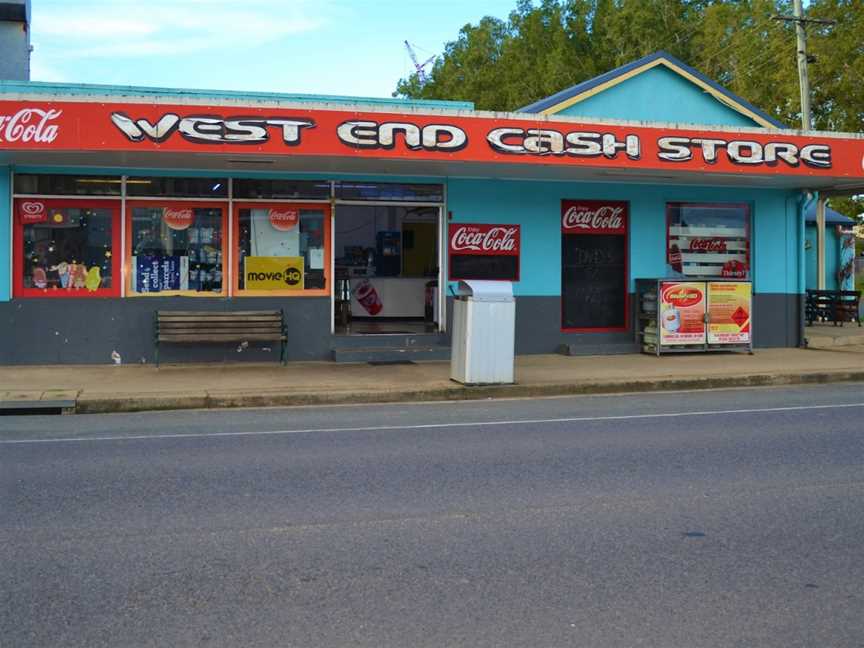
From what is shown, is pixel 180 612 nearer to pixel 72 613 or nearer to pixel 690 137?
pixel 72 613

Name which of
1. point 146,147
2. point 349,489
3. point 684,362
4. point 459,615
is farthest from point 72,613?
point 684,362

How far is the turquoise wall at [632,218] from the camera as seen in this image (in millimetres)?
17469

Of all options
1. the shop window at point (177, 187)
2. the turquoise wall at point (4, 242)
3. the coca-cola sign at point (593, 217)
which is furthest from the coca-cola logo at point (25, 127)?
the coca-cola sign at point (593, 217)

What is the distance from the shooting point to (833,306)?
24.3 metres

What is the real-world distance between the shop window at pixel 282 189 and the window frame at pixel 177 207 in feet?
1.24

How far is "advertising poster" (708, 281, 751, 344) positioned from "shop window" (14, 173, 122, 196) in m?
10.3

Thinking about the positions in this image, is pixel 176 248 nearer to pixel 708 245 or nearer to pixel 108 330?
pixel 108 330

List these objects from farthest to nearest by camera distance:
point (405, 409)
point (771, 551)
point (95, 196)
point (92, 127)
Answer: point (95, 196) < point (92, 127) < point (405, 409) < point (771, 551)

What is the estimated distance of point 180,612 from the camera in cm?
481

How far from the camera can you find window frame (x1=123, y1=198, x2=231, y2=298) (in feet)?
52.0

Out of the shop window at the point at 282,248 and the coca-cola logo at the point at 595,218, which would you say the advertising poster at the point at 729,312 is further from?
the shop window at the point at 282,248

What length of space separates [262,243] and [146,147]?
2.97 meters

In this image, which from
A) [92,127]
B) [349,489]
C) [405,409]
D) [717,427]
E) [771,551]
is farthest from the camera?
[92,127]

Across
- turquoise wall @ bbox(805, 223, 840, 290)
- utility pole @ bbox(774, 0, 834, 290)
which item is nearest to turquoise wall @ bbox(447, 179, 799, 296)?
utility pole @ bbox(774, 0, 834, 290)
